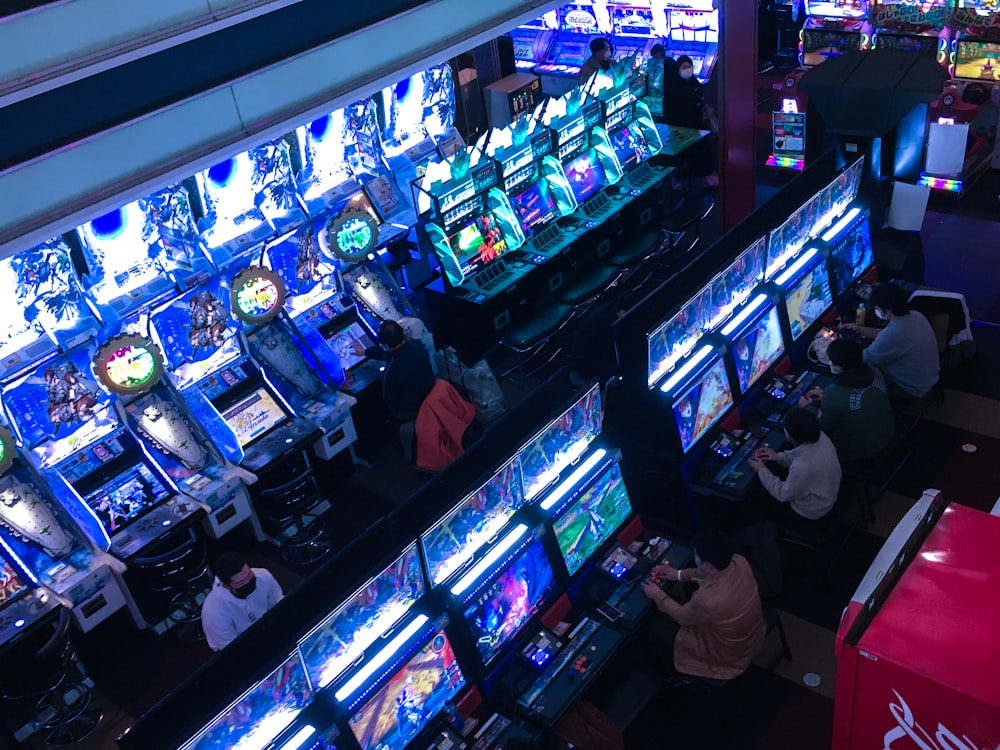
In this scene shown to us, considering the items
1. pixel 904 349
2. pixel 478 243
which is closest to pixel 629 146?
pixel 478 243

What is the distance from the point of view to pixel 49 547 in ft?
→ 20.3

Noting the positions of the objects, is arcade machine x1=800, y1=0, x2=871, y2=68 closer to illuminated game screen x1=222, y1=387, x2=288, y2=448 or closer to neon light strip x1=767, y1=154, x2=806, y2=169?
neon light strip x1=767, y1=154, x2=806, y2=169

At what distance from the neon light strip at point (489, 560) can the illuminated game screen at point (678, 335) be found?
145 cm

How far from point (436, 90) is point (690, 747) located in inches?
235

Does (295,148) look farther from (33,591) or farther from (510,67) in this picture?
(510,67)

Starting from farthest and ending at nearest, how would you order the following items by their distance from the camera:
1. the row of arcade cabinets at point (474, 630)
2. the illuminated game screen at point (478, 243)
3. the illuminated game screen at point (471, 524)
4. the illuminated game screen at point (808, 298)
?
1. the illuminated game screen at point (478, 243)
2. the illuminated game screen at point (808, 298)
3. the illuminated game screen at point (471, 524)
4. the row of arcade cabinets at point (474, 630)

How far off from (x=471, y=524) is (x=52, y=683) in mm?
2712

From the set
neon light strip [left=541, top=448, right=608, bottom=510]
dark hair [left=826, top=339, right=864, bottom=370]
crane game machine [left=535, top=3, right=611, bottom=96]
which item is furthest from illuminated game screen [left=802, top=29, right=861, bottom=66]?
neon light strip [left=541, top=448, right=608, bottom=510]

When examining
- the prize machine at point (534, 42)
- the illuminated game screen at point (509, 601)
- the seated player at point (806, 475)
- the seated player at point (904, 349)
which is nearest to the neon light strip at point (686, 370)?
the seated player at point (806, 475)

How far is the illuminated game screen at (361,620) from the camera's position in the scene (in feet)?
14.0

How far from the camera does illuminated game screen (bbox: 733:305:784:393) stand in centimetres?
680

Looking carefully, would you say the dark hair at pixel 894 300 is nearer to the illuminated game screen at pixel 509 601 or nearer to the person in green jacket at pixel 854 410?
the person in green jacket at pixel 854 410

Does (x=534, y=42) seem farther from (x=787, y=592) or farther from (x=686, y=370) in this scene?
(x=787, y=592)

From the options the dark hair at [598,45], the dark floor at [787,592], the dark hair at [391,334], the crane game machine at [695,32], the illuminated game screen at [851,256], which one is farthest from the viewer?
the crane game machine at [695,32]
